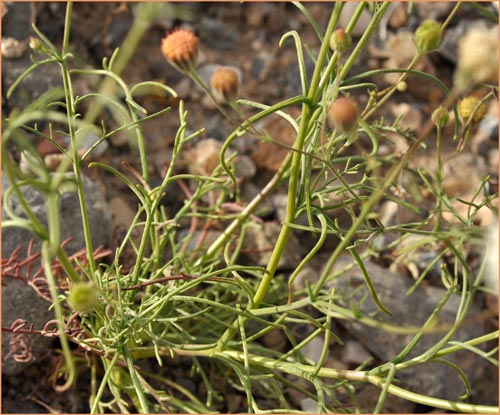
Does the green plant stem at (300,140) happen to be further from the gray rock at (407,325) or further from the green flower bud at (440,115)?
the gray rock at (407,325)

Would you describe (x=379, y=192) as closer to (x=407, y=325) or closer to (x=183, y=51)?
(x=183, y=51)

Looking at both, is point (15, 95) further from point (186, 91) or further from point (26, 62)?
point (186, 91)

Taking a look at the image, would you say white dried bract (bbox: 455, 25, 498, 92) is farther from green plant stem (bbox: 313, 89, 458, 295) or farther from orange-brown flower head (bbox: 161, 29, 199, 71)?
orange-brown flower head (bbox: 161, 29, 199, 71)

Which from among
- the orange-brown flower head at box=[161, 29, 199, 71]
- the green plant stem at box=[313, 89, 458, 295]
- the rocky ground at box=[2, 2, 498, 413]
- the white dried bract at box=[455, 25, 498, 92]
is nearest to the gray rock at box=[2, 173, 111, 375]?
the rocky ground at box=[2, 2, 498, 413]

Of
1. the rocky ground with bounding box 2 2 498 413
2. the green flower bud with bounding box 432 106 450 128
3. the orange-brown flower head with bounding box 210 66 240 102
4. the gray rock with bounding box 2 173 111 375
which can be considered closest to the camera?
the orange-brown flower head with bounding box 210 66 240 102

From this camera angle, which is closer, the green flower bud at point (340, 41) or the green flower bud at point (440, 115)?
the green flower bud at point (340, 41)

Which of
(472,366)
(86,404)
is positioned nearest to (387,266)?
(472,366)

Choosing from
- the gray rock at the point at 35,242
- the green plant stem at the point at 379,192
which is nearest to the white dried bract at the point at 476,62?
the green plant stem at the point at 379,192
